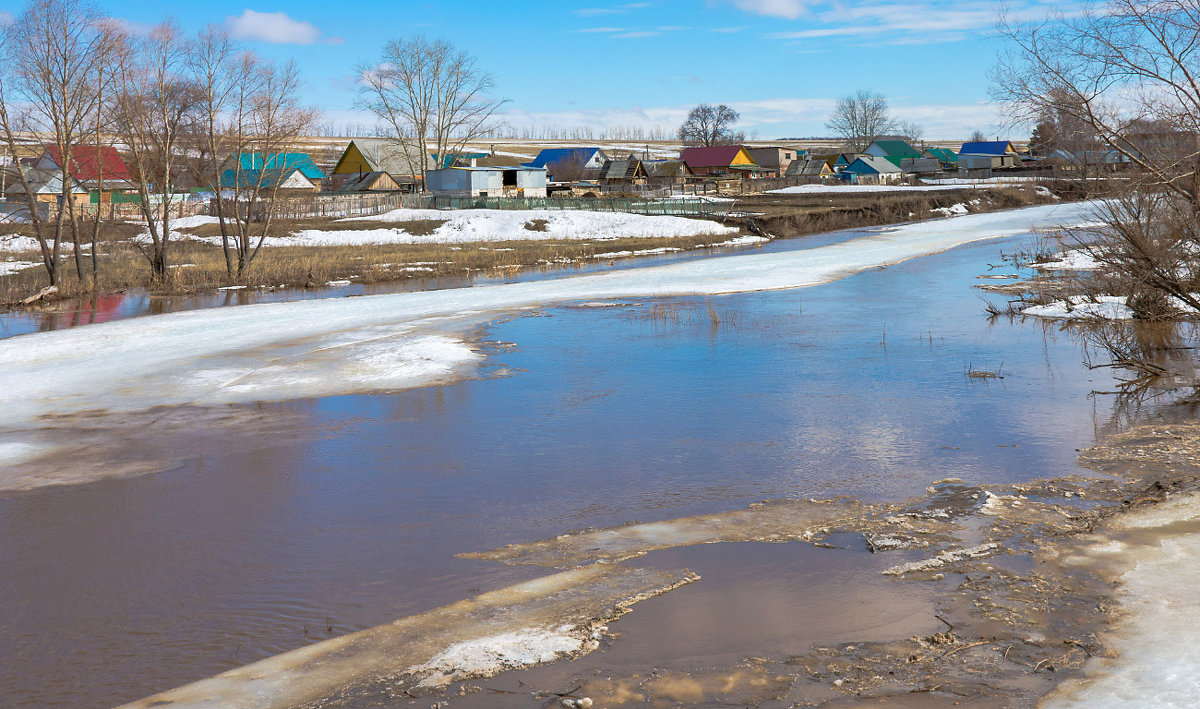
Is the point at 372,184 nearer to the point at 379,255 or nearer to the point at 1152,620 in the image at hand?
the point at 379,255

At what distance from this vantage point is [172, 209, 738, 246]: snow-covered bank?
44312 millimetres

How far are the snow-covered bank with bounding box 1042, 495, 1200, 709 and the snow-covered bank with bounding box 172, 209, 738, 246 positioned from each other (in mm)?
38036

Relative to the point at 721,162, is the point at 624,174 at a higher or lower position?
lower

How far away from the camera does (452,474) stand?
9.92 m

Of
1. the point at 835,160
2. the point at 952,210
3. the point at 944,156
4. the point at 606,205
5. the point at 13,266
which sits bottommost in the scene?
the point at 13,266

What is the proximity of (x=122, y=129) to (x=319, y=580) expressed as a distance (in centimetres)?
2389

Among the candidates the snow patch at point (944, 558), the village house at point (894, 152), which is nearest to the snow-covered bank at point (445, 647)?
the snow patch at point (944, 558)

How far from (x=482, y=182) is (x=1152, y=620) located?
66504 millimetres

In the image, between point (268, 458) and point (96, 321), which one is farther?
point (96, 321)

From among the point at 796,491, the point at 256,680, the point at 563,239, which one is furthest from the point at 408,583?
the point at 563,239

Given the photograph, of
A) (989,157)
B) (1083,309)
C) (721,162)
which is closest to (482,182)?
(721,162)

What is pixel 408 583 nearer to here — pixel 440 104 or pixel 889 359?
pixel 889 359

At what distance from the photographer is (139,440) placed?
447 inches

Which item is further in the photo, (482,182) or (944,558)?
(482,182)
